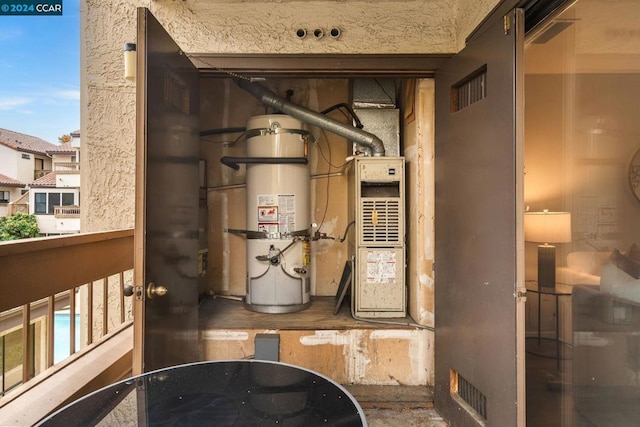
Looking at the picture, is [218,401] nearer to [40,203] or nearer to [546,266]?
[546,266]

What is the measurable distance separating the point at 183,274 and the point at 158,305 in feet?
1.10

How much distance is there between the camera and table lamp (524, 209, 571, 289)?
2.30m

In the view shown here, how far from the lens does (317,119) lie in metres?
2.66

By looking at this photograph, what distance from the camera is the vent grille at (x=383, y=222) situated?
2471 mm

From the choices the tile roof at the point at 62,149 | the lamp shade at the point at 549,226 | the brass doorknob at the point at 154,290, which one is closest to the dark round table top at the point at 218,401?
the brass doorknob at the point at 154,290

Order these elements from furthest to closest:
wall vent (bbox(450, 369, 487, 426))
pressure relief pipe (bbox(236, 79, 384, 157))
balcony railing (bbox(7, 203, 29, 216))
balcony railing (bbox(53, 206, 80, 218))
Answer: balcony railing (bbox(7, 203, 29, 216))
pressure relief pipe (bbox(236, 79, 384, 157))
balcony railing (bbox(53, 206, 80, 218))
wall vent (bbox(450, 369, 487, 426))

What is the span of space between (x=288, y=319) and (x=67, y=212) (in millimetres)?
1924

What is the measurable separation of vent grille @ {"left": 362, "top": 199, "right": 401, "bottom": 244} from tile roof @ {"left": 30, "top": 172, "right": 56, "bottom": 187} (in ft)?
11.0

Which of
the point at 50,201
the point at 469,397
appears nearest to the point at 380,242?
the point at 469,397

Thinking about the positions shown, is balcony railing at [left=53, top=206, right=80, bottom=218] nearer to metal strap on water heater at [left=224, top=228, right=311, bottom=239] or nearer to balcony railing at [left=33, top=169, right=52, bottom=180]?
metal strap on water heater at [left=224, top=228, right=311, bottom=239]

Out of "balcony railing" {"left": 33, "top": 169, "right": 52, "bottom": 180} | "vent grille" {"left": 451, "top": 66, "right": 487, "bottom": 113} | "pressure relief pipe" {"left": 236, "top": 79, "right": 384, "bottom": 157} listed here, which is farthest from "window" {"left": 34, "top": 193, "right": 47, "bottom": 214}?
"vent grille" {"left": 451, "top": 66, "right": 487, "bottom": 113}

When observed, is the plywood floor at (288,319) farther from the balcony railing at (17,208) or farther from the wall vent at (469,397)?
the balcony railing at (17,208)

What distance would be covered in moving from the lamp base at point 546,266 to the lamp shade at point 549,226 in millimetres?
117

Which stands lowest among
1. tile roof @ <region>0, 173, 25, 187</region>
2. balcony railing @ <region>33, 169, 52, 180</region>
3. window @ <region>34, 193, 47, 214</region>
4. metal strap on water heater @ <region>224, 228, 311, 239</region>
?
metal strap on water heater @ <region>224, 228, 311, 239</region>
